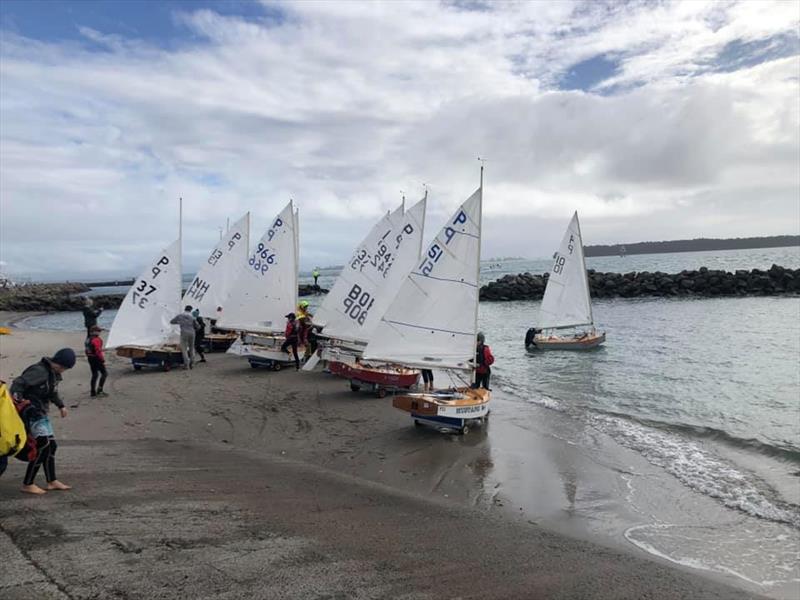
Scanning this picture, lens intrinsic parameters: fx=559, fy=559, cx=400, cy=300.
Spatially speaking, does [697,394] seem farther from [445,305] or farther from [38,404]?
[38,404]

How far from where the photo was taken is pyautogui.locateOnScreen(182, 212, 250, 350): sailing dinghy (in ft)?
73.8

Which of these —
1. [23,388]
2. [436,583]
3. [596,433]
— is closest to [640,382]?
[596,433]

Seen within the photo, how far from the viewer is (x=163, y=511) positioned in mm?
5906

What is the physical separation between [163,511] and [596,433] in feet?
31.4

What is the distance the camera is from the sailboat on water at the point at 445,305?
11.7 metres

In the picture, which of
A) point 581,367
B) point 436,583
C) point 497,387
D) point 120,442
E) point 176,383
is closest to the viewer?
point 436,583

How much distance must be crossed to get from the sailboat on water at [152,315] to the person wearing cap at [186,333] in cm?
29

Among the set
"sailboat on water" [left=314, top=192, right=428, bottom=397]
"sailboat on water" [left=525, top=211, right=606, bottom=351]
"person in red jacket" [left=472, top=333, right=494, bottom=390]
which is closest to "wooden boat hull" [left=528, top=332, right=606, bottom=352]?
"sailboat on water" [left=525, top=211, right=606, bottom=351]

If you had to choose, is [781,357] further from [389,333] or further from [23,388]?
[23,388]

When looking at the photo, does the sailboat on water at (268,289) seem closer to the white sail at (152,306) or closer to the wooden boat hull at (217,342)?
the white sail at (152,306)

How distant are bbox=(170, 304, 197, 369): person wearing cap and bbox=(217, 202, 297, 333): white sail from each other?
119cm

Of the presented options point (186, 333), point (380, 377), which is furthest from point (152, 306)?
→ point (380, 377)

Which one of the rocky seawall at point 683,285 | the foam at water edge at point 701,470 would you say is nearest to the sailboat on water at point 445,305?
the foam at water edge at point 701,470

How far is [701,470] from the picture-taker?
33.2 feet
